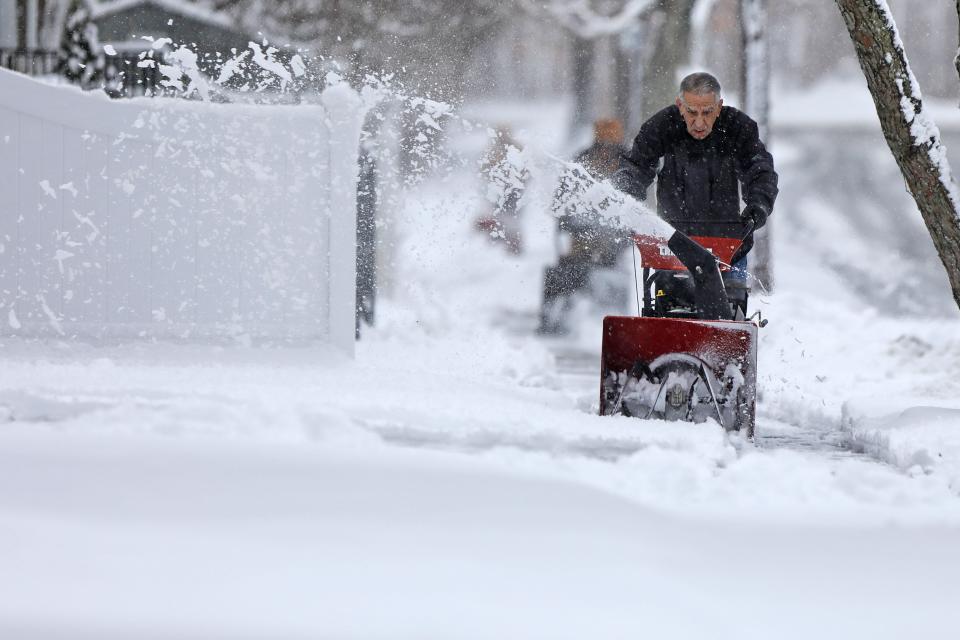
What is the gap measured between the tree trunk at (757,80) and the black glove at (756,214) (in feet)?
28.3

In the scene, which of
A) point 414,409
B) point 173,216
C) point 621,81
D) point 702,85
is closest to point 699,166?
point 702,85

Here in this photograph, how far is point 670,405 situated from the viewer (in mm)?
5094

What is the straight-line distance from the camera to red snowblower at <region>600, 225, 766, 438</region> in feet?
16.0

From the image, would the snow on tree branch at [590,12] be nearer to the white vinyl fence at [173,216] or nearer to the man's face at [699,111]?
the white vinyl fence at [173,216]

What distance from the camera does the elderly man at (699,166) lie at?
18.1 feet

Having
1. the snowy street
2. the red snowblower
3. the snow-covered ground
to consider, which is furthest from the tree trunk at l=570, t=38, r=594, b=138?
the snow-covered ground

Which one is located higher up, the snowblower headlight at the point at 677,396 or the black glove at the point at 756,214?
the black glove at the point at 756,214

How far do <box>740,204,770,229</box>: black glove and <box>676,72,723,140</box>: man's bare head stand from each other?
52cm

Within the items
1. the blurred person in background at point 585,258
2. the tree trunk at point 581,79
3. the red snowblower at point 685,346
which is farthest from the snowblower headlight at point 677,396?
the tree trunk at point 581,79

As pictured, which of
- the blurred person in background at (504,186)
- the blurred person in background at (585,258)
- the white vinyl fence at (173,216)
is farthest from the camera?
the blurred person in background at (585,258)

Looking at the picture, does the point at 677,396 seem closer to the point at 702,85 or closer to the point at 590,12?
the point at 702,85

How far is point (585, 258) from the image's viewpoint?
12.6m

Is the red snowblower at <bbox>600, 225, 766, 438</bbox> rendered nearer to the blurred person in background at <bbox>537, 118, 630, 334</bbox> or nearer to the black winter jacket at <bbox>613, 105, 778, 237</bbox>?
the black winter jacket at <bbox>613, 105, 778, 237</bbox>

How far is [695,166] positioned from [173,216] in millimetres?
2903
